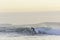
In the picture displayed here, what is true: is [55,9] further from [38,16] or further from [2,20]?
[2,20]

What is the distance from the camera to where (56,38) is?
675 mm

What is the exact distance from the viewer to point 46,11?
0.75 meters

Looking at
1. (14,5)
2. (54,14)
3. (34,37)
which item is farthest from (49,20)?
(14,5)

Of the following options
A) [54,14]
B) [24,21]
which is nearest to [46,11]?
[54,14]

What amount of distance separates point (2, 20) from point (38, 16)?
27 centimetres

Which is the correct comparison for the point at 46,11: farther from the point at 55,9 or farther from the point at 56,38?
the point at 56,38

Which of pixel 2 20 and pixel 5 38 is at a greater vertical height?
pixel 2 20

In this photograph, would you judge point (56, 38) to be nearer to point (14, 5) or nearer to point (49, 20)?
point (49, 20)

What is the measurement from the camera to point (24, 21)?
2.50ft

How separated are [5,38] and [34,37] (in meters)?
0.20

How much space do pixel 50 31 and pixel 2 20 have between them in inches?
14.3

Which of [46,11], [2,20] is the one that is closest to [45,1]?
[46,11]

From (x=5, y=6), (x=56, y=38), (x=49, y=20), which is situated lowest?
(x=56, y=38)

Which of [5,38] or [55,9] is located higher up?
[55,9]
